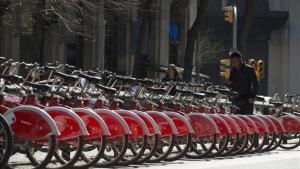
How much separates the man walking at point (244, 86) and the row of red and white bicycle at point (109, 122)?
1.36ft

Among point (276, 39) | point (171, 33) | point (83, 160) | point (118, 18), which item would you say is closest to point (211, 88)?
point (83, 160)

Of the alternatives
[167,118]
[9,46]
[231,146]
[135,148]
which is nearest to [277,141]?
[231,146]

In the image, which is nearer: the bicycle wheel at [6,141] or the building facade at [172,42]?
the bicycle wheel at [6,141]

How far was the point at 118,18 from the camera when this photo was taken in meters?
37.3

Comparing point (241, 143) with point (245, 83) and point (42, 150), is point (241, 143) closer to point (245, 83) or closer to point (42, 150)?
point (245, 83)

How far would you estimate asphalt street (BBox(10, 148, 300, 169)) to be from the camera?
36.1ft

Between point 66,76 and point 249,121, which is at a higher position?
point 66,76

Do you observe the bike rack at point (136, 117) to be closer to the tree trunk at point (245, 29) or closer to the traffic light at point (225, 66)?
the traffic light at point (225, 66)

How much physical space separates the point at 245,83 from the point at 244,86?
0.07 meters

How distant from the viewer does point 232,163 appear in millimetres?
12141

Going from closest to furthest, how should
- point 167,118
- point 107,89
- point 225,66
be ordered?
point 107,89, point 167,118, point 225,66

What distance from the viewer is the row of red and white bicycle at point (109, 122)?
9344mm

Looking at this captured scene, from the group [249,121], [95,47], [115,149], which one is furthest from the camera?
[95,47]

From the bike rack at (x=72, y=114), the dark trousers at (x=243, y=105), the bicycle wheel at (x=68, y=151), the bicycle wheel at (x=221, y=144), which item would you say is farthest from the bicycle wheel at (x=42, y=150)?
the dark trousers at (x=243, y=105)
